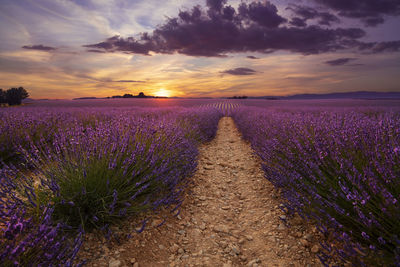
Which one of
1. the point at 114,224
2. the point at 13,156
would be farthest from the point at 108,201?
the point at 13,156

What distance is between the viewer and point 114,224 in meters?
1.82

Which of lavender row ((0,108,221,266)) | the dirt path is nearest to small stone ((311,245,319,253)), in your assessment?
the dirt path

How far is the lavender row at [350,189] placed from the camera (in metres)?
1.23

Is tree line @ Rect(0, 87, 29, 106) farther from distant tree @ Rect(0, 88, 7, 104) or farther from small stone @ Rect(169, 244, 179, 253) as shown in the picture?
small stone @ Rect(169, 244, 179, 253)

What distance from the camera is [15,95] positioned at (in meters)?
23.7

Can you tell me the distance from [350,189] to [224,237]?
3.96 ft

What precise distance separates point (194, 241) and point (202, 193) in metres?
1.00

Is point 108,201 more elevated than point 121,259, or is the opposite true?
point 108,201

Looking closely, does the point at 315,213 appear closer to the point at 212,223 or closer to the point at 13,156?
the point at 212,223

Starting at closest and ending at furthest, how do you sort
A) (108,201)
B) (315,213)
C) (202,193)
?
(315,213)
(108,201)
(202,193)

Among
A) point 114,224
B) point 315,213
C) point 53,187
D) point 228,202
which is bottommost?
point 228,202

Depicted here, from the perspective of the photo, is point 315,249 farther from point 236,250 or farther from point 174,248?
point 174,248

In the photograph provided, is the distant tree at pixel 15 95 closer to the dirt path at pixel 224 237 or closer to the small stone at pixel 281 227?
the dirt path at pixel 224 237

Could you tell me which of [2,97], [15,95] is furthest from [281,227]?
[2,97]
